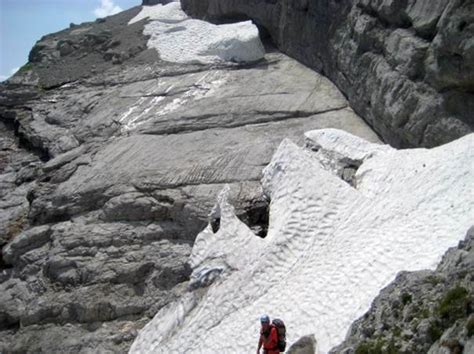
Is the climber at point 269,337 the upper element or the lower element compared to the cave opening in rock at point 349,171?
upper

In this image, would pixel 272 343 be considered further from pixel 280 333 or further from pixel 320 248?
pixel 320 248

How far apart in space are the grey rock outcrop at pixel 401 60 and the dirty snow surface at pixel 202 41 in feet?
10.4

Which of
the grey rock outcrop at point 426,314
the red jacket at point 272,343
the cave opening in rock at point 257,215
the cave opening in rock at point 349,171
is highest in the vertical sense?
the grey rock outcrop at point 426,314

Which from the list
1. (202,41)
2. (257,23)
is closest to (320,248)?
(202,41)

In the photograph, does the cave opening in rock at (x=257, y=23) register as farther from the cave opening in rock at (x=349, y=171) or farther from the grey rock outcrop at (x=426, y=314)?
the grey rock outcrop at (x=426, y=314)

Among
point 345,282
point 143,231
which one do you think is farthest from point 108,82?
point 345,282

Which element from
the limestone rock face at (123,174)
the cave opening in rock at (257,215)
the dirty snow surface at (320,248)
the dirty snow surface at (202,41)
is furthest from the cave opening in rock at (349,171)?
the dirty snow surface at (202,41)

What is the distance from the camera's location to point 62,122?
1147 inches

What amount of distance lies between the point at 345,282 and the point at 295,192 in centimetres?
465

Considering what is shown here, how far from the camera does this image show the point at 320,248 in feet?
53.6

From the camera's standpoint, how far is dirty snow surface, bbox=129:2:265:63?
103 feet

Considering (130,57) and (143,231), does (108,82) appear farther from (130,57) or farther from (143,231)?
(143,231)

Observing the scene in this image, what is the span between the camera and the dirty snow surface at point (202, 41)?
31.4m

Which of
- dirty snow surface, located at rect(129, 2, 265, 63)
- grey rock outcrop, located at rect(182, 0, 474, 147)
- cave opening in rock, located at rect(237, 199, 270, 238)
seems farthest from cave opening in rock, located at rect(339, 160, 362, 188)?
dirty snow surface, located at rect(129, 2, 265, 63)
